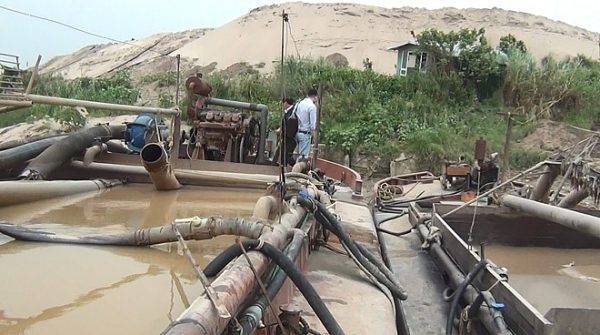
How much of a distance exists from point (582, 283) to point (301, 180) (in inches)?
126

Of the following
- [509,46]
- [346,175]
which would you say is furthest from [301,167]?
[509,46]

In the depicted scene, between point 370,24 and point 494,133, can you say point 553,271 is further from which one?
point 370,24

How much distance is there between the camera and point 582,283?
663 centimetres

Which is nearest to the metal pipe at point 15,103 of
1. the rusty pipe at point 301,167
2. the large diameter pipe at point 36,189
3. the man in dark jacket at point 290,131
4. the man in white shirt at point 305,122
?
the large diameter pipe at point 36,189

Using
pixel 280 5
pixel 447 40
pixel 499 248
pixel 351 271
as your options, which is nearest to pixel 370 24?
pixel 280 5

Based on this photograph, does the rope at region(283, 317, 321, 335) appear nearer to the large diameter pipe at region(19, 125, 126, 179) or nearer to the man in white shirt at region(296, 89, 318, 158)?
the large diameter pipe at region(19, 125, 126, 179)

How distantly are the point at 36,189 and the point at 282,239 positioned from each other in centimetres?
251

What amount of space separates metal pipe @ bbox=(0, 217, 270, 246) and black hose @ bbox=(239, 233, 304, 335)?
21 cm

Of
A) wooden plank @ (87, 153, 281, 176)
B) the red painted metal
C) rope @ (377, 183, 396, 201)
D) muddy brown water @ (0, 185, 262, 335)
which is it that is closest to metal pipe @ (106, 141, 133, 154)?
wooden plank @ (87, 153, 281, 176)

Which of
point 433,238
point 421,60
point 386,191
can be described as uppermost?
point 421,60

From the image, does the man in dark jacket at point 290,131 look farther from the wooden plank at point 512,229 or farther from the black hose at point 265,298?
the black hose at point 265,298

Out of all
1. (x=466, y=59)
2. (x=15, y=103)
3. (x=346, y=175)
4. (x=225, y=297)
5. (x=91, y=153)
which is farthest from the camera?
(x=466, y=59)

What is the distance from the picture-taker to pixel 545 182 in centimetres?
804

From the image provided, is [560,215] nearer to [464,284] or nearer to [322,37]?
[464,284]
